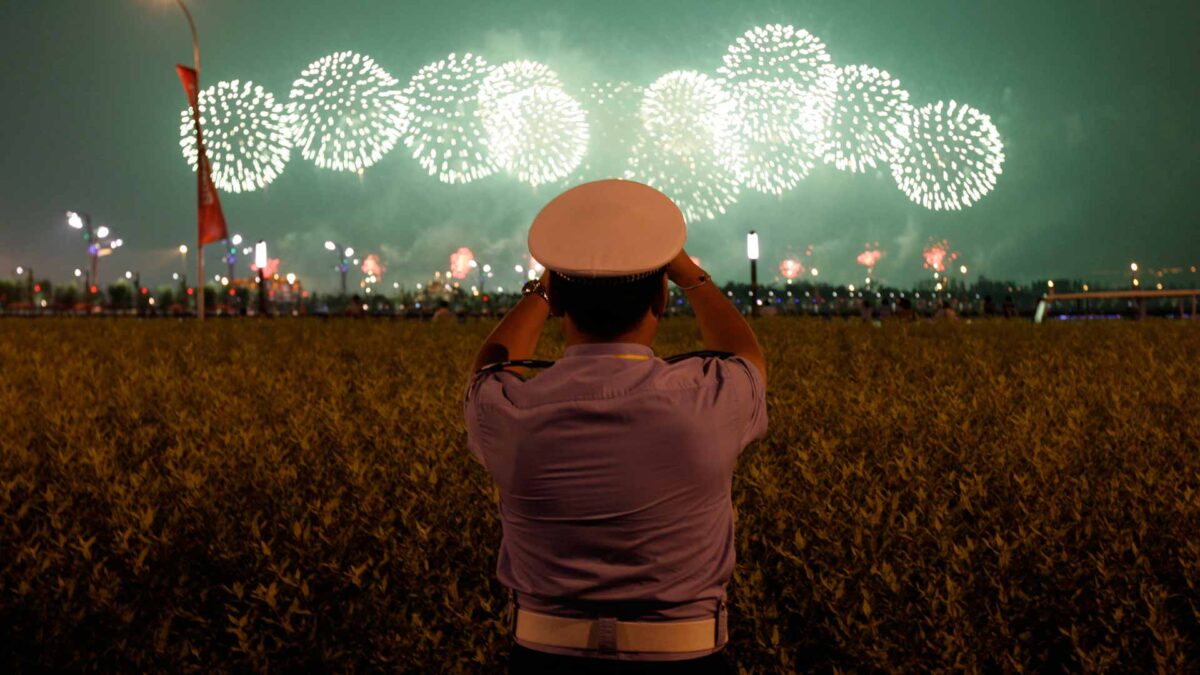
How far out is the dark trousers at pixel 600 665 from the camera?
2105 mm

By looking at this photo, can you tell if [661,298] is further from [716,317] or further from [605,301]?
[716,317]

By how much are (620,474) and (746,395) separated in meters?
0.38

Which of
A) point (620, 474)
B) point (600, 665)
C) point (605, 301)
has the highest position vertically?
point (605, 301)

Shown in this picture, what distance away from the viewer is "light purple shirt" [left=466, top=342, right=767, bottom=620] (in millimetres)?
2102

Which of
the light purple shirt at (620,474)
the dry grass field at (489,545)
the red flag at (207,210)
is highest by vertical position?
the red flag at (207,210)

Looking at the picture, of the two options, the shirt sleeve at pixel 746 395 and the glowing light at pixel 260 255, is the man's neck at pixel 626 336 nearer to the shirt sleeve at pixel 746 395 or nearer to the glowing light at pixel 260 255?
the shirt sleeve at pixel 746 395

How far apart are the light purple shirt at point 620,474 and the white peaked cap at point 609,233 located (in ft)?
0.77

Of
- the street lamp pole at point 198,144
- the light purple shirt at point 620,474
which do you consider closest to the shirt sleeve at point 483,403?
the light purple shirt at point 620,474

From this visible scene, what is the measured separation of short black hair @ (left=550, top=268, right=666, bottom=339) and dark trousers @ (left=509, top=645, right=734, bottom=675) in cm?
74

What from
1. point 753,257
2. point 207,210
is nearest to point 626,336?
point 207,210

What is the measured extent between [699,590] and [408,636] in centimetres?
167

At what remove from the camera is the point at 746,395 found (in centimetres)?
226

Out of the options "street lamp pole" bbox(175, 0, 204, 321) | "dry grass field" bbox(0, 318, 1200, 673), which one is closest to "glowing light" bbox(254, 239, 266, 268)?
"street lamp pole" bbox(175, 0, 204, 321)

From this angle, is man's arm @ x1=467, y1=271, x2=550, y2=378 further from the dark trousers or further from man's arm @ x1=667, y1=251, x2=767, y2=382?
the dark trousers
